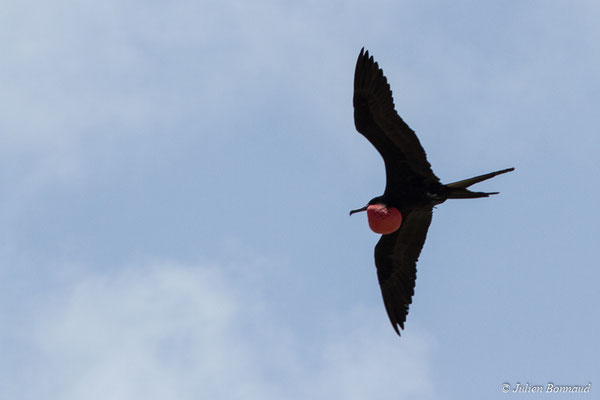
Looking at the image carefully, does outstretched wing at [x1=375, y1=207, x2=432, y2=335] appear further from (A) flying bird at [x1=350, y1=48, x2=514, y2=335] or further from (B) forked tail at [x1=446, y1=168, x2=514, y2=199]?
(B) forked tail at [x1=446, y1=168, x2=514, y2=199]

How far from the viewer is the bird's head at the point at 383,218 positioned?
11562mm

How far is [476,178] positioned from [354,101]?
5.78 ft

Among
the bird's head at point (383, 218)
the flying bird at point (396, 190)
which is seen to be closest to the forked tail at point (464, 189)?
the flying bird at point (396, 190)

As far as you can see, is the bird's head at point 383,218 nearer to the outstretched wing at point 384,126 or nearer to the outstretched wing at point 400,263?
the outstretched wing at point 384,126

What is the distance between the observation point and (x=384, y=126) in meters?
11.4

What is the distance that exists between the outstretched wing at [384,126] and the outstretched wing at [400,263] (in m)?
0.95

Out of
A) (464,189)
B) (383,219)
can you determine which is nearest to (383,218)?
(383,219)

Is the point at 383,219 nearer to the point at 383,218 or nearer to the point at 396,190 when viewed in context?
the point at 383,218

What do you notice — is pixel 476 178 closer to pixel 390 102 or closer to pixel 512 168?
pixel 512 168

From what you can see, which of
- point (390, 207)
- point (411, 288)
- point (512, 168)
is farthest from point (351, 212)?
point (512, 168)

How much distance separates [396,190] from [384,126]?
929 millimetres

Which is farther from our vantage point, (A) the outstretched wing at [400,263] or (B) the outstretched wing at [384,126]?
(A) the outstretched wing at [400,263]

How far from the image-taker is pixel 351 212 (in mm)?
11992

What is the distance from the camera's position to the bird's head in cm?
1156
